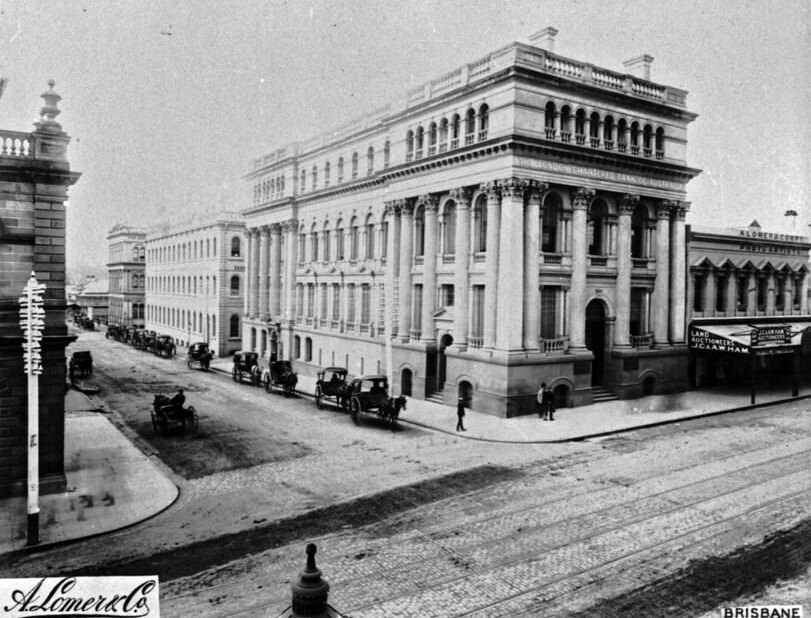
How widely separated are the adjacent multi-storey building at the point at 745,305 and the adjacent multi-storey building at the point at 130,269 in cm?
6743

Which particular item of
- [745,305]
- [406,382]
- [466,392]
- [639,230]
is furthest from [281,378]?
[745,305]

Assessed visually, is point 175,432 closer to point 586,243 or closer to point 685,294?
point 586,243

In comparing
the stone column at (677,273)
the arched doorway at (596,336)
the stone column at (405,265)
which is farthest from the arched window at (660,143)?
the stone column at (405,265)

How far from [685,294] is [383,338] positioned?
16222 millimetres

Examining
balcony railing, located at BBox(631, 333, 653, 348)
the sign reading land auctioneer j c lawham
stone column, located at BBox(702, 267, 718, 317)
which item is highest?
stone column, located at BBox(702, 267, 718, 317)

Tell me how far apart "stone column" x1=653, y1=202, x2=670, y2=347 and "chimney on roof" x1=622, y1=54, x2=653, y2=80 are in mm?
6773

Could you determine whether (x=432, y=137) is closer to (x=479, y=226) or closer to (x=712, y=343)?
(x=479, y=226)

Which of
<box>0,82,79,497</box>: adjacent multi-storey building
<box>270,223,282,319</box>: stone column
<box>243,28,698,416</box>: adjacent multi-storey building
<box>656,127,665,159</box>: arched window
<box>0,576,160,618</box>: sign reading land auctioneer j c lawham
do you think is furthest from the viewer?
<box>270,223,282,319</box>: stone column

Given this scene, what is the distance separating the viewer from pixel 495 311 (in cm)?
2794

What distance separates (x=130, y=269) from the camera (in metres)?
84.3

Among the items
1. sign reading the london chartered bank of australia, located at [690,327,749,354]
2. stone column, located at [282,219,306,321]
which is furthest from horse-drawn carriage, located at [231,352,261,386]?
sign reading the london chartered bank of australia, located at [690,327,749,354]

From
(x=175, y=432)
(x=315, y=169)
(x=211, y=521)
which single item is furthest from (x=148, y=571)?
(x=315, y=169)

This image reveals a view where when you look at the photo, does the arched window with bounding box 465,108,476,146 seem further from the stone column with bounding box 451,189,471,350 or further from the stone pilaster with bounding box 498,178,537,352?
the stone pilaster with bounding box 498,178,537,352

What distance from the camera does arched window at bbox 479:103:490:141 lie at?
2870 centimetres
